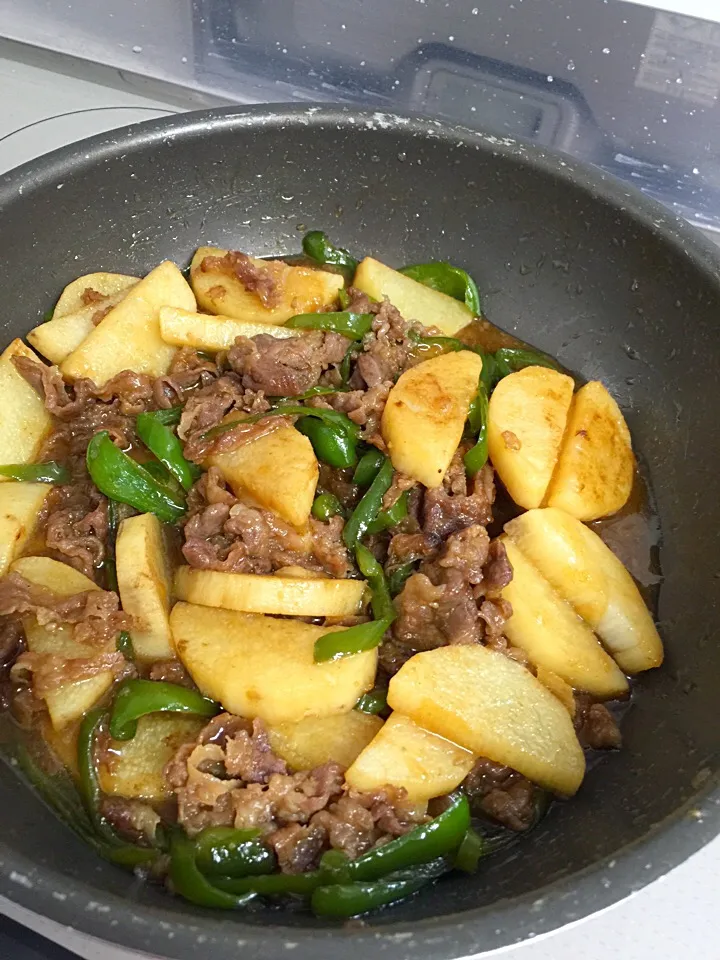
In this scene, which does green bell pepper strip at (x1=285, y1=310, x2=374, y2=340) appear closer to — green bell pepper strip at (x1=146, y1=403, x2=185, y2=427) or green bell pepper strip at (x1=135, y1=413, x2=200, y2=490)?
green bell pepper strip at (x1=146, y1=403, x2=185, y2=427)

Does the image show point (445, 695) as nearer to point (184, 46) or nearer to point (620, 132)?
point (620, 132)

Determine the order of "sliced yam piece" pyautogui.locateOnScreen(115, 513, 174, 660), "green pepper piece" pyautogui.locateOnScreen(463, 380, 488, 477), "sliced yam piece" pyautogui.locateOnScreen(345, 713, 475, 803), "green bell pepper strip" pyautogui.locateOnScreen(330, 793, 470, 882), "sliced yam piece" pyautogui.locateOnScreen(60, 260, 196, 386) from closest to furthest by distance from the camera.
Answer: "green bell pepper strip" pyautogui.locateOnScreen(330, 793, 470, 882) → "sliced yam piece" pyautogui.locateOnScreen(345, 713, 475, 803) → "sliced yam piece" pyautogui.locateOnScreen(115, 513, 174, 660) → "green pepper piece" pyautogui.locateOnScreen(463, 380, 488, 477) → "sliced yam piece" pyautogui.locateOnScreen(60, 260, 196, 386)

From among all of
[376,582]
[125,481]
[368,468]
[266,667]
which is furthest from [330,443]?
[266,667]

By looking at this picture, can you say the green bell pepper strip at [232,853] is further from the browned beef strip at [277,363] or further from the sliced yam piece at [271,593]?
the browned beef strip at [277,363]

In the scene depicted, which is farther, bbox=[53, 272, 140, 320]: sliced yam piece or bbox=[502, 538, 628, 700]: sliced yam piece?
bbox=[53, 272, 140, 320]: sliced yam piece

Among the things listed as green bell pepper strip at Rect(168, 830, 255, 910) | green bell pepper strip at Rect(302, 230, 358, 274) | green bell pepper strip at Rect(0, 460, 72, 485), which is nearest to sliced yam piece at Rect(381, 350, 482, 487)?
green bell pepper strip at Rect(302, 230, 358, 274)

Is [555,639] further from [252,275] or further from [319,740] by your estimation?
[252,275]
